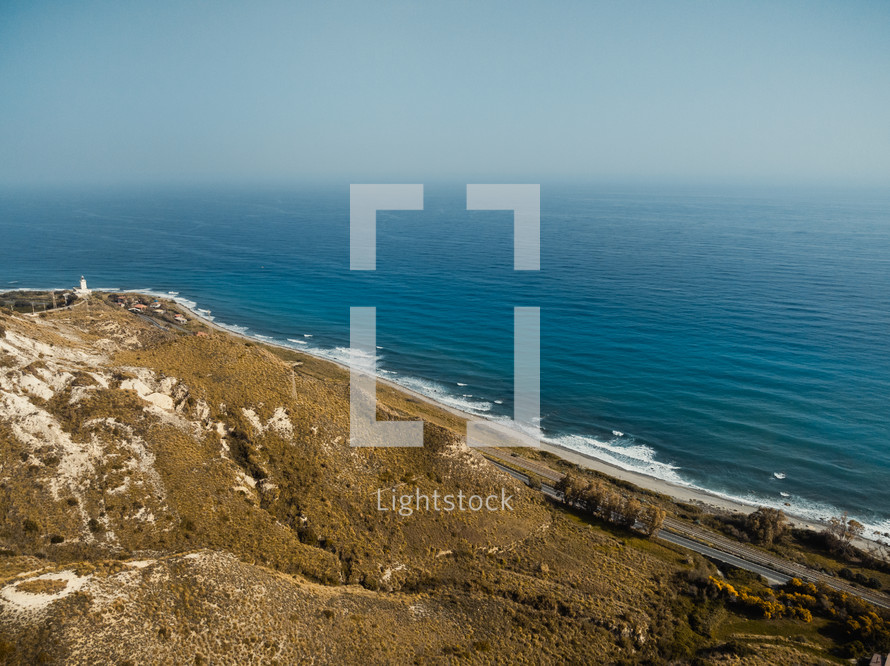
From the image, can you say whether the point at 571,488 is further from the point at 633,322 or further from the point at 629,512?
the point at 633,322

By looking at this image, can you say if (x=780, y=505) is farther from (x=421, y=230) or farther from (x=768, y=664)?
(x=421, y=230)

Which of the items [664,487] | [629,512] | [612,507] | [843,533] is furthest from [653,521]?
[843,533]

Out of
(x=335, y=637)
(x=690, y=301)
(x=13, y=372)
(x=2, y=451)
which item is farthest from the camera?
(x=690, y=301)

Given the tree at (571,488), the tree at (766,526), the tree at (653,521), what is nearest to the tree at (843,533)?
the tree at (766,526)

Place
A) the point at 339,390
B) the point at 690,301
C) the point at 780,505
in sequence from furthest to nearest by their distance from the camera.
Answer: the point at 690,301 < the point at 780,505 < the point at 339,390

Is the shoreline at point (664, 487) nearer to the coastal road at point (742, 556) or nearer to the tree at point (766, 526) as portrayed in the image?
the tree at point (766, 526)

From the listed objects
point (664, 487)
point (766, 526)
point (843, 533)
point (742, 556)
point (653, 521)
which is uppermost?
point (653, 521)

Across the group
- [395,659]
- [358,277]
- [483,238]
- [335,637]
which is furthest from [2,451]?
[483,238]
